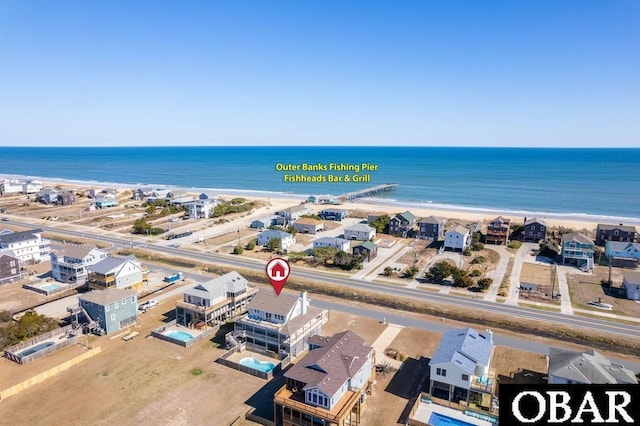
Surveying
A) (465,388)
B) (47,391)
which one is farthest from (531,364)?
(47,391)

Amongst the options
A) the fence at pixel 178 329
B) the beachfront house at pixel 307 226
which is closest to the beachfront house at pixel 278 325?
the fence at pixel 178 329

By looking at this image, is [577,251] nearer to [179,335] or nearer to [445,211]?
[445,211]

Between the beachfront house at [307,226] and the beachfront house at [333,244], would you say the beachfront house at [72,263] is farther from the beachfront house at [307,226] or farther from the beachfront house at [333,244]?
the beachfront house at [307,226]

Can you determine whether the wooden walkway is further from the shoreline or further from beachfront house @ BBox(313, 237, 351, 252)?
beachfront house @ BBox(313, 237, 351, 252)

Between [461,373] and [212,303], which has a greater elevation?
[461,373]

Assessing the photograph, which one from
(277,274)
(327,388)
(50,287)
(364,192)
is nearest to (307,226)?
(277,274)

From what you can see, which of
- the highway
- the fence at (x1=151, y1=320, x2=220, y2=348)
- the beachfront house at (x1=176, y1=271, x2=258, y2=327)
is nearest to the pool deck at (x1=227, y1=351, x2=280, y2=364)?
the fence at (x1=151, y1=320, x2=220, y2=348)
